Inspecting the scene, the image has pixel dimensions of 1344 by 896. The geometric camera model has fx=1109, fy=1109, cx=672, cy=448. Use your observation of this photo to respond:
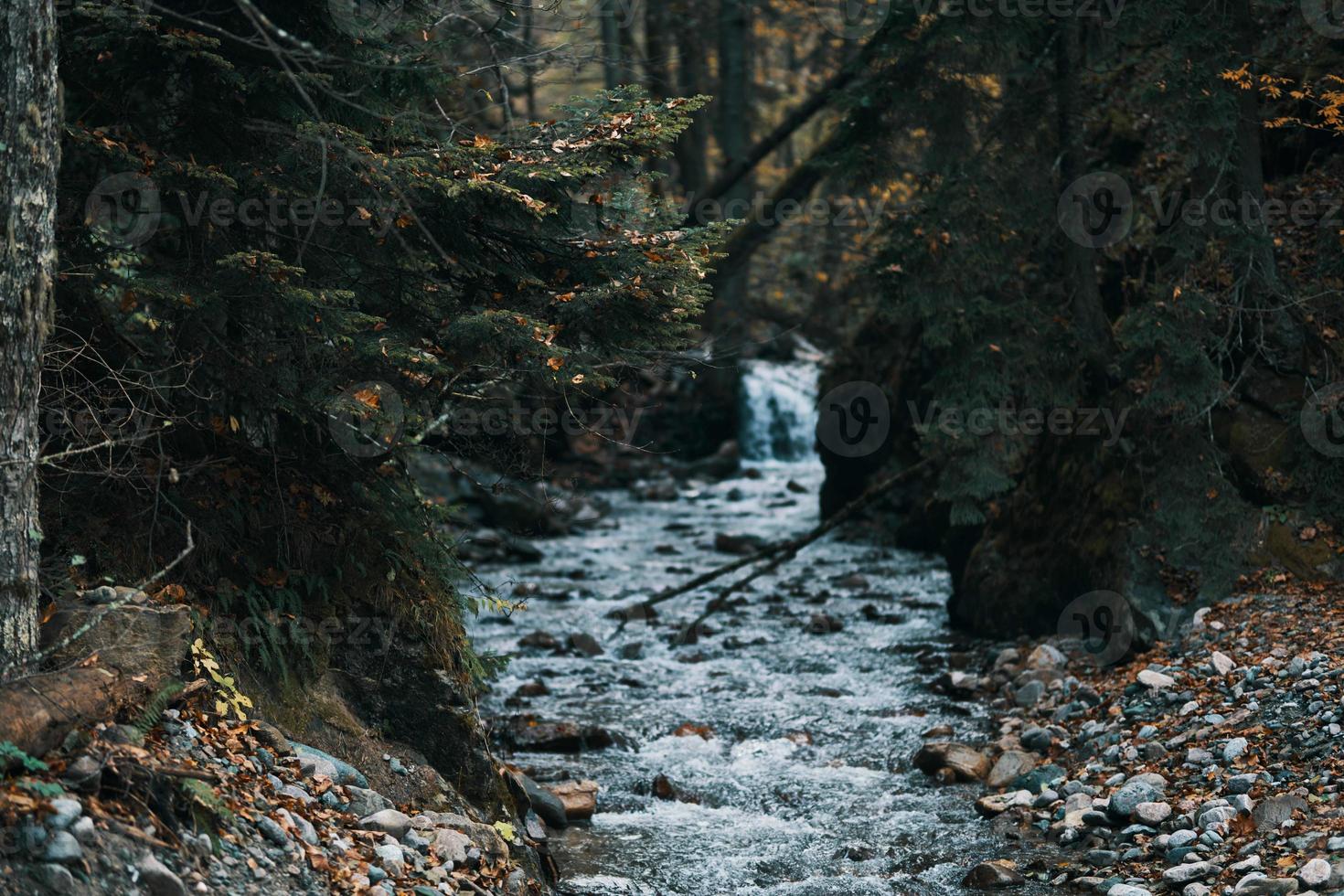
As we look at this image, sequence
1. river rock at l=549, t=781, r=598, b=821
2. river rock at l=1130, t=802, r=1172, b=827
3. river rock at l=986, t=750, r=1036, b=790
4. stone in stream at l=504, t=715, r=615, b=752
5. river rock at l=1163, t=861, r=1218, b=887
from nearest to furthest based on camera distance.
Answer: river rock at l=1163, t=861, r=1218, b=887
river rock at l=1130, t=802, r=1172, b=827
river rock at l=549, t=781, r=598, b=821
river rock at l=986, t=750, r=1036, b=790
stone in stream at l=504, t=715, r=615, b=752

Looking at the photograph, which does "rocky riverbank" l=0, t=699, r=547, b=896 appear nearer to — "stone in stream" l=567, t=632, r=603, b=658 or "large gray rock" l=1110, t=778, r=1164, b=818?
"large gray rock" l=1110, t=778, r=1164, b=818

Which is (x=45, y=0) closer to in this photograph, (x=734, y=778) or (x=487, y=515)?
(x=734, y=778)

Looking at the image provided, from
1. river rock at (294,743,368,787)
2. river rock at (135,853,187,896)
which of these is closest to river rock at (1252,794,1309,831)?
river rock at (294,743,368,787)

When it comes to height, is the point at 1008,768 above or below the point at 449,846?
below

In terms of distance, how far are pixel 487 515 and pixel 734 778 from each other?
31.0 ft

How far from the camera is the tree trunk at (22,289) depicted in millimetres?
4309

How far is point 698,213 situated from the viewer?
16.6m

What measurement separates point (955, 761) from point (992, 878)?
5.74 feet

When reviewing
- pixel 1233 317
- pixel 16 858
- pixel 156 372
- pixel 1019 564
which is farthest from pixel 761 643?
pixel 16 858

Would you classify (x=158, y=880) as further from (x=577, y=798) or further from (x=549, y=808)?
(x=577, y=798)

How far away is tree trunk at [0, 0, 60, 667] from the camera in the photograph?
4309 millimetres

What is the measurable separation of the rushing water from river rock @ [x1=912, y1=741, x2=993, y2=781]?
146 mm

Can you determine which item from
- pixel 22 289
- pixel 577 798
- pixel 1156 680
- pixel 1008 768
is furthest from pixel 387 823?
pixel 1156 680

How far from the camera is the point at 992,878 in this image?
20.5ft
